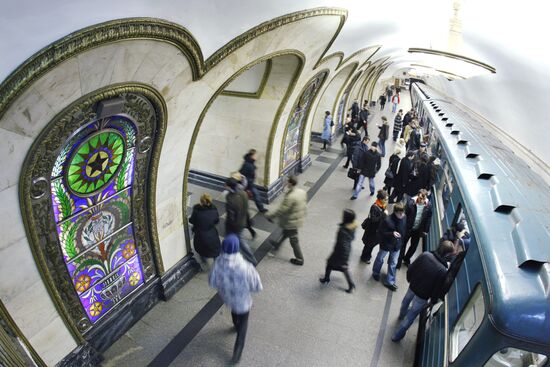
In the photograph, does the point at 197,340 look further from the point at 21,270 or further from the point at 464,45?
the point at 464,45

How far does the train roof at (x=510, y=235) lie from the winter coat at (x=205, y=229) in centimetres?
316

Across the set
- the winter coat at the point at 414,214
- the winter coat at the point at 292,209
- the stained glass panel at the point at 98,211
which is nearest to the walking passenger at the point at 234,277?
the stained glass panel at the point at 98,211

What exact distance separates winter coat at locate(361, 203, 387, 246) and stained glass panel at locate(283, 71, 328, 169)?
12.2ft

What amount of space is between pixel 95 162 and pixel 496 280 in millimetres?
3509

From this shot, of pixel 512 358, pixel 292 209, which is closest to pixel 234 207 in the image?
pixel 292 209

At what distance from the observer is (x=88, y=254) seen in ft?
12.1

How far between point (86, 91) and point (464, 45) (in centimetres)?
968

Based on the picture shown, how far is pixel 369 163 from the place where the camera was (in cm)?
785

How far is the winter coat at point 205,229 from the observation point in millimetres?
4793

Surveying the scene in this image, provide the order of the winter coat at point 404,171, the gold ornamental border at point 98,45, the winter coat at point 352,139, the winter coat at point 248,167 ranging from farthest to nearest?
the winter coat at point 352,139 → the winter coat at point 404,171 → the winter coat at point 248,167 → the gold ornamental border at point 98,45

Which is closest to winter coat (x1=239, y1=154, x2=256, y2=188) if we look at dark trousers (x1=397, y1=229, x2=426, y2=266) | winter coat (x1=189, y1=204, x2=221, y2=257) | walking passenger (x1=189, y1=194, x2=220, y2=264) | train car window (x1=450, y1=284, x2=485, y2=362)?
walking passenger (x1=189, y1=194, x2=220, y2=264)

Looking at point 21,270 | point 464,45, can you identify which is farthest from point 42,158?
point 464,45

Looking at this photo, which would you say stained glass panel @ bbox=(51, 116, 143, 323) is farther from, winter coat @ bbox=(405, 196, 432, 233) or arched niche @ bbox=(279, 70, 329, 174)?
arched niche @ bbox=(279, 70, 329, 174)

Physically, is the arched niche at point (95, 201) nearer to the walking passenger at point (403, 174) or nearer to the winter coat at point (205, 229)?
the winter coat at point (205, 229)
